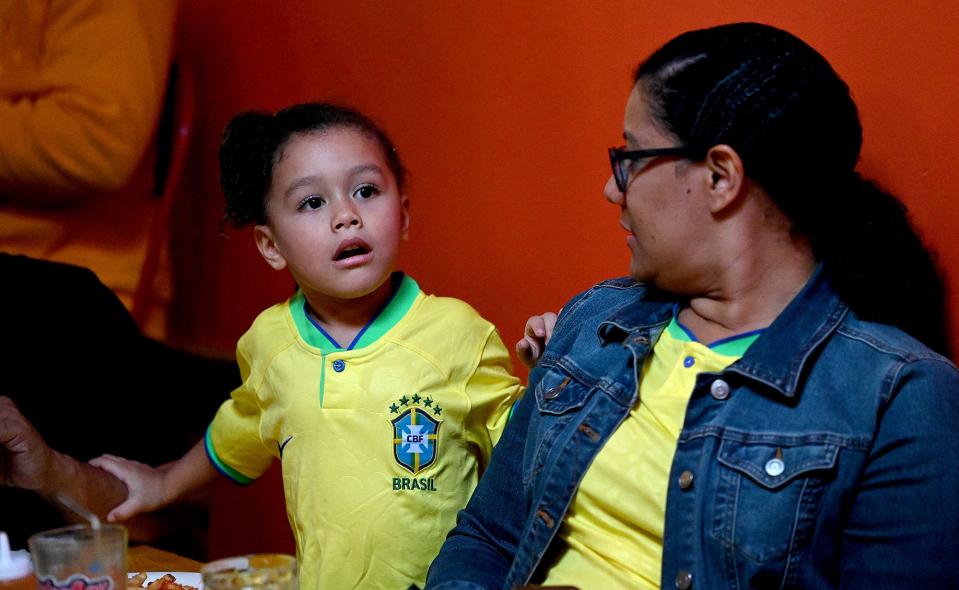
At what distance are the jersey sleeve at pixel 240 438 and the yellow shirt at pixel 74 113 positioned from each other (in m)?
0.97

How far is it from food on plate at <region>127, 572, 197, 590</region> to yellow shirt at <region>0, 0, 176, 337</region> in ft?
4.46

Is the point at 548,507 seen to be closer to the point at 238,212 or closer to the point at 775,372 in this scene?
the point at 775,372

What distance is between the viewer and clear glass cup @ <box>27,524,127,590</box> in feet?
4.48

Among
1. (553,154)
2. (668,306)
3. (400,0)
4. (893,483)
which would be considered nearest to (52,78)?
(400,0)

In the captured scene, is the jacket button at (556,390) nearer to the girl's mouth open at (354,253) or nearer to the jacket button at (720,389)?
the jacket button at (720,389)

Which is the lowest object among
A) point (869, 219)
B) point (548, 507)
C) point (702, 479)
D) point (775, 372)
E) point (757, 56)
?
point (548, 507)

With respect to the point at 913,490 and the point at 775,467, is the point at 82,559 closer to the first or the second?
the point at 775,467

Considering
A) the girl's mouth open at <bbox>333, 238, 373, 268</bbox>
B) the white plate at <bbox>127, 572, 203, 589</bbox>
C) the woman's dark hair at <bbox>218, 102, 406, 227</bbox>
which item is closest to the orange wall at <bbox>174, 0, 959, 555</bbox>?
→ the woman's dark hair at <bbox>218, 102, 406, 227</bbox>

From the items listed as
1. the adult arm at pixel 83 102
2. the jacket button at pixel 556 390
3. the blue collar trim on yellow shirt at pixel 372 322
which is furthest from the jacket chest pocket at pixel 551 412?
the adult arm at pixel 83 102

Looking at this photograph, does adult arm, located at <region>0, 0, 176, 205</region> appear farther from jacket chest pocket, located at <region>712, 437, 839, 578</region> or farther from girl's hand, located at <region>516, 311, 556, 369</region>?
jacket chest pocket, located at <region>712, 437, 839, 578</region>

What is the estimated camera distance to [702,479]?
141cm

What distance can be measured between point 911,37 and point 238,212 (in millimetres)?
1178

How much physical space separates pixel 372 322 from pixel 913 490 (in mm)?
947

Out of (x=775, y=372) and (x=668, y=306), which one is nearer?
(x=775, y=372)
